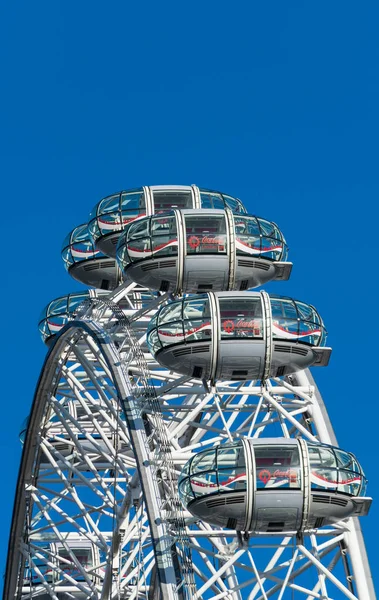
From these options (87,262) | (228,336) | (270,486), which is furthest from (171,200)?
(270,486)

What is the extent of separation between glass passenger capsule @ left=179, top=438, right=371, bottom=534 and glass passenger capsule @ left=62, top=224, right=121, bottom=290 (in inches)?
635

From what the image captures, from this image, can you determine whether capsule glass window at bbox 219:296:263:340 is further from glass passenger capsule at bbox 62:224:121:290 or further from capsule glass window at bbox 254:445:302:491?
glass passenger capsule at bbox 62:224:121:290

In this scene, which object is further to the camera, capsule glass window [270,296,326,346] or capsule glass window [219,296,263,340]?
capsule glass window [270,296,326,346]

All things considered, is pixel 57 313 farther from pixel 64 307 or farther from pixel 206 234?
pixel 206 234

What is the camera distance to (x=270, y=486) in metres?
54.6

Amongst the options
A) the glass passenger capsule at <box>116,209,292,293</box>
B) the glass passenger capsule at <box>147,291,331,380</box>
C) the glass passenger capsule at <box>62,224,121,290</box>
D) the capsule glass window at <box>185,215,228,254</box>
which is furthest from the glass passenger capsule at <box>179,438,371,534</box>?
the glass passenger capsule at <box>62,224,121,290</box>

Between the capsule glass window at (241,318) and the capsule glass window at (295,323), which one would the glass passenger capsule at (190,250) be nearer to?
the capsule glass window at (295,323)

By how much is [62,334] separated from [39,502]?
288 inches

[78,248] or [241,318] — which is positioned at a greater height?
[78,248]

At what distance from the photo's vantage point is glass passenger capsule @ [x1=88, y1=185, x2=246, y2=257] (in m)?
66.9

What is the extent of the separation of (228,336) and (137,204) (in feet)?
31.0

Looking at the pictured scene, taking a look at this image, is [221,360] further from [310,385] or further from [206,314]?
[310,385]

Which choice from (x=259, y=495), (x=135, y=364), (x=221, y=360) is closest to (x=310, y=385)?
(x=135, y=364)

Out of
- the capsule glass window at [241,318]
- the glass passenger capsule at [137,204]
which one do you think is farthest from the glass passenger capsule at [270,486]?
the glass passenger capsule at [137,204]
